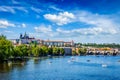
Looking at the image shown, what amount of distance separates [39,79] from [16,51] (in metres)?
54.6

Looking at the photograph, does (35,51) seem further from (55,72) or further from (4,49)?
(55,72)

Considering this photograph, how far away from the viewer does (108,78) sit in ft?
165

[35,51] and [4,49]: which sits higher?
[4,49]

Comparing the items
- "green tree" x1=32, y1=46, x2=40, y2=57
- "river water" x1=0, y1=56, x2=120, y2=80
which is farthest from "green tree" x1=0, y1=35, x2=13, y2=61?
"green tree" x1=32, y1=46, x2=40, y2=57

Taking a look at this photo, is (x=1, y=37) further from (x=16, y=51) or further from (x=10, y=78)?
(x=10, y=78)

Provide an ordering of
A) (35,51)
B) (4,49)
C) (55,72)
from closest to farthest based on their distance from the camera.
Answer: (55,72), (4,49), (35,51)

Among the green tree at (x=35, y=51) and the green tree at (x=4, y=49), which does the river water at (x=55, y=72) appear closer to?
the green tree at (x=4, y=49)

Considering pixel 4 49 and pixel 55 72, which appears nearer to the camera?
pixel 55 72

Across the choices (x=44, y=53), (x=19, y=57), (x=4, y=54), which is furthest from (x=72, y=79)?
(x=44, y=53)

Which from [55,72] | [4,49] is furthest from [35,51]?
[55,72]

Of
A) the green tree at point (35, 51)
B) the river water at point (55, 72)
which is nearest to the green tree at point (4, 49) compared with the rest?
the river water at point (55, 72)

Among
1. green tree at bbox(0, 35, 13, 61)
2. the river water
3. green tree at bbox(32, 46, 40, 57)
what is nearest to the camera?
the river water

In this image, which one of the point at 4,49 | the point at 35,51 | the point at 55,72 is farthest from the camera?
the point at 35,51

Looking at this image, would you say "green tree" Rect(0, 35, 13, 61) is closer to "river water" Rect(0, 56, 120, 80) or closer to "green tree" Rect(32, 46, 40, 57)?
"river water" Rect(0, 56, 120, 80)
